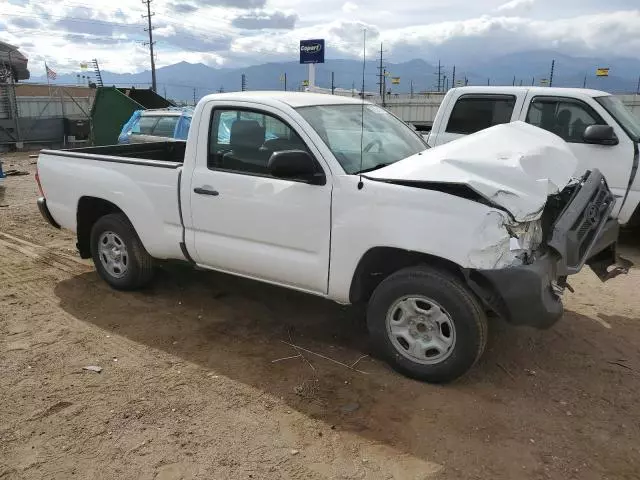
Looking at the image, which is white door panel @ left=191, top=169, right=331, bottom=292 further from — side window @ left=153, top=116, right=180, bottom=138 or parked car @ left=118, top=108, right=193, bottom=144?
side window @ left=153, top=116, right=180, bottom=138

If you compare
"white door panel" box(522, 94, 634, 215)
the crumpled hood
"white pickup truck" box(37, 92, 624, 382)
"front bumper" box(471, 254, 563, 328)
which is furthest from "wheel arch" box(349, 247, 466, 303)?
"white door panel" box(522, 94, 634, 215)

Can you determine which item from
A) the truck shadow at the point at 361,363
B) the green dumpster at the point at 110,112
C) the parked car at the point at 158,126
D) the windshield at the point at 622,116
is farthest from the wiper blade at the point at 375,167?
the green dumpster at the point at 110,112

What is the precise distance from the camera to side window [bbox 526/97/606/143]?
22.4ft

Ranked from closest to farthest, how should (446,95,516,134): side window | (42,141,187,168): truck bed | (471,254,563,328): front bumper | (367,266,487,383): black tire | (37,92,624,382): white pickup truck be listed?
(471,254,563,328): front bumper → (37,92,624,382): white pickup truck → (367,266,487,383): black tire → (42,141,187,168): truck bed → (446,95,516,134): side window

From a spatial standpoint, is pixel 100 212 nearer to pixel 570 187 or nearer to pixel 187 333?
pixel 187 333

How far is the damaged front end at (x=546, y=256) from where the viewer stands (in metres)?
3.20

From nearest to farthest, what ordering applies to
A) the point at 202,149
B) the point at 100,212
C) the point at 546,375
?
1. the point at 546,375
2. the point at 202,149
3. the point at 100,212

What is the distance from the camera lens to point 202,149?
14.5ft

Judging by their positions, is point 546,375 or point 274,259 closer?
point 546,375

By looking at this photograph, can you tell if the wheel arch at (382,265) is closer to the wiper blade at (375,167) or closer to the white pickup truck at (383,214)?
the white pickup truck at (383,214)

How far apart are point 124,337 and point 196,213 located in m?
1.17

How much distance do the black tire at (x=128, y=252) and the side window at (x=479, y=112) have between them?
15.2ft

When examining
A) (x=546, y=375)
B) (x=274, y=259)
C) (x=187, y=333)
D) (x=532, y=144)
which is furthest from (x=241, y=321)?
(x=532, y=144)

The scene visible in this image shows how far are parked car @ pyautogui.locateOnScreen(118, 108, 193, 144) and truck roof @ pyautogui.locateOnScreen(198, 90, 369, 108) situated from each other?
719cm
